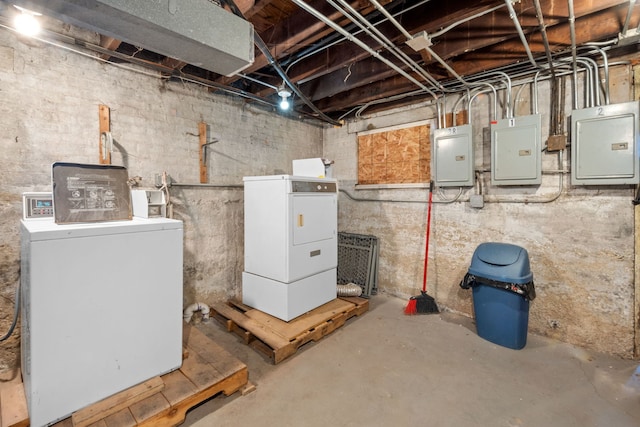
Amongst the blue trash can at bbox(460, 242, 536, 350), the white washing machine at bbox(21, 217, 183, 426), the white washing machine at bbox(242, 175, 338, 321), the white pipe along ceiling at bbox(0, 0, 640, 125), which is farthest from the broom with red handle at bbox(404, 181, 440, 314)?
the white washing machine at bbox(21, 217, 183, 426)

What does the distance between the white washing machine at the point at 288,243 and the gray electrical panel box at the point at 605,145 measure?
2.21 meters

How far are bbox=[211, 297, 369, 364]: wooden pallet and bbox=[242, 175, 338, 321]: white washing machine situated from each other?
0.29 feet

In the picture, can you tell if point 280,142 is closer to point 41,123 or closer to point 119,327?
point 41,123

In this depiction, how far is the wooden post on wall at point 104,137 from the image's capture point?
2455 millimetres

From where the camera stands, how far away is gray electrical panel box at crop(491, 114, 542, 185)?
2.62 metres

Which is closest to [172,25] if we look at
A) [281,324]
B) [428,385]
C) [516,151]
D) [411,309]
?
[281,324]

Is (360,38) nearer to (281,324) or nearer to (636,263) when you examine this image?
(281,324)

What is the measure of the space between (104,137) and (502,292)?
3767mm

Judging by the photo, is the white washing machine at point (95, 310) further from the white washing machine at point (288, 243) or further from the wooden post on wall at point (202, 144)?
the wooden post on wall at point (202, 144)

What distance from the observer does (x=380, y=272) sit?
396 centimetres

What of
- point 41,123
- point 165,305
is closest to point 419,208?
point 165,305

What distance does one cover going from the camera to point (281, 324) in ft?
8.95

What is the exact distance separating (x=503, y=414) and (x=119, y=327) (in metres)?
2.45

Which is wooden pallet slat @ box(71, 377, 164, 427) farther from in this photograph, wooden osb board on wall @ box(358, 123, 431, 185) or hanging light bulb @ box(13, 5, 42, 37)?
wooden osb board on wall @ box(358, 123, 431, 185)
